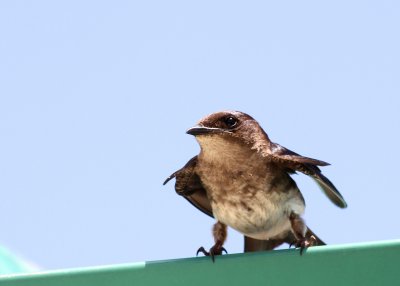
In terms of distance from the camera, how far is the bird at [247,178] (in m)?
5.21

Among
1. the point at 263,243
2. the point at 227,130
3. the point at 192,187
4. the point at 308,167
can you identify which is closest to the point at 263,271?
the point at 308,167

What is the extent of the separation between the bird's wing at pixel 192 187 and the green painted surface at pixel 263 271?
154 centimetres

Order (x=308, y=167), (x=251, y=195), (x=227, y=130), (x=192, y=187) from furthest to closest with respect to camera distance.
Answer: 1. (x=192, y=187)
2. (x=227, y=130)
3. (x=251, y=195)
4. (x=308, y=167)

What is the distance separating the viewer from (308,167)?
511cm

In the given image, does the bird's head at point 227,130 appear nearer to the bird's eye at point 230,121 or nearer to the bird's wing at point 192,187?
the bird's eye at point 230,121

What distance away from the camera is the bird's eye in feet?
17.9

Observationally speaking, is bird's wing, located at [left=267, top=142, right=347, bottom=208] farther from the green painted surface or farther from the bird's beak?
the green painted surface

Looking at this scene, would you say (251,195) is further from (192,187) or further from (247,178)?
(192,187)

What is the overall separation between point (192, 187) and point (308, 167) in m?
0.92

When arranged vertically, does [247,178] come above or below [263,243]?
above

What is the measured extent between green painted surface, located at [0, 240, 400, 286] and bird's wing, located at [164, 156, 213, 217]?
1.54m

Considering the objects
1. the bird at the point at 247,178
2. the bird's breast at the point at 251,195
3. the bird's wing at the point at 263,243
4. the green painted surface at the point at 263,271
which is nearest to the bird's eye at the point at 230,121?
the bird at the point at 247,178

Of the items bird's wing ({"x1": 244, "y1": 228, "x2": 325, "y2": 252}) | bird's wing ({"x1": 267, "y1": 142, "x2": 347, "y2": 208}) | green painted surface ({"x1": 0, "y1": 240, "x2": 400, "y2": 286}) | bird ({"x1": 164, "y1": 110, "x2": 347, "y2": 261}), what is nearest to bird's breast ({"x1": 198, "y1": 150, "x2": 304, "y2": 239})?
bird ({"x1": 164, "y1": 110, "x2": 347, "y2": 261})

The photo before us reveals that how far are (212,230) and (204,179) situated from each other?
1.12ft
